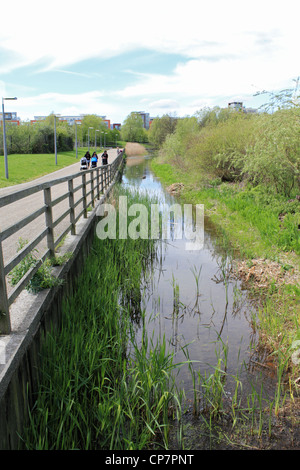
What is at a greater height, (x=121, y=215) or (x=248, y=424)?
(x=121, y=215)

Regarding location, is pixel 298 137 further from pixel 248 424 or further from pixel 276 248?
pixel 248 424

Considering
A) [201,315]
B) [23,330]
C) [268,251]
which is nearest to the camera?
[23,330]

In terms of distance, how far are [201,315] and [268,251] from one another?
3.40m

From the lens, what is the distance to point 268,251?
9.27m

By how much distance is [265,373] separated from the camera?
489 centimetres

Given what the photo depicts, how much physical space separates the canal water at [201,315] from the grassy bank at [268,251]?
31 centimetres

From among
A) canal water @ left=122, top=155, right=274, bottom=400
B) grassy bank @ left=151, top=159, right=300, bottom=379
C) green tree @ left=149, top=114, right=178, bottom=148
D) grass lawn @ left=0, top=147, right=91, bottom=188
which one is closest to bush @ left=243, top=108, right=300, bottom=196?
grassy bank @ left=151, top=159, right=300, bottom=379

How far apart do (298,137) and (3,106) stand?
63.3ft

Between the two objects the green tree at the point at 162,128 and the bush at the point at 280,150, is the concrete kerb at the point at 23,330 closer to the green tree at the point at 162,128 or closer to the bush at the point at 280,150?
the bush at the point at 280,150

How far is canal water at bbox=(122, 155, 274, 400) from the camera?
16.6 ft

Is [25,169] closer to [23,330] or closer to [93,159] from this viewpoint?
[93,159]

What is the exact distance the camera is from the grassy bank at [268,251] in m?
5.41

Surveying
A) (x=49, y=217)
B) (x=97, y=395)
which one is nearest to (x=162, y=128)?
(x=49, y=217)

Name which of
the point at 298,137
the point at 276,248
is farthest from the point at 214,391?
the point at 298,137
